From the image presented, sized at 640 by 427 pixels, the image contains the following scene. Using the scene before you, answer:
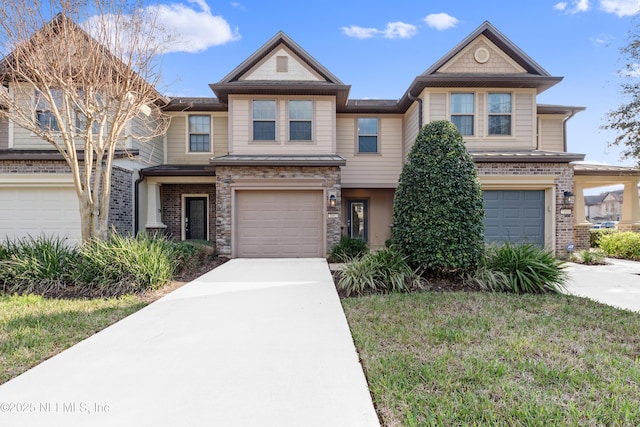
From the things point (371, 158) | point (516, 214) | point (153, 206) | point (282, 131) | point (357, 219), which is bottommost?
point (357, 219)

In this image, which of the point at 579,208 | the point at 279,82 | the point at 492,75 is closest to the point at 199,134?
the point at 279,82

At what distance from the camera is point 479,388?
2.54 metres

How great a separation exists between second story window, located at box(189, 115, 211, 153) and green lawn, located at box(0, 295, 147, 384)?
775 centimetres

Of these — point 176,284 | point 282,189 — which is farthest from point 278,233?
point 176,284

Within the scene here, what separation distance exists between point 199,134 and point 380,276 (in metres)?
9.40

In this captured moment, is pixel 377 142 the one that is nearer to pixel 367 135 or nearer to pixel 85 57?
pixel 367 135

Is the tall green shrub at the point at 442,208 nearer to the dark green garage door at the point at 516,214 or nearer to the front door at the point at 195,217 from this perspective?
the dark green garage door at the point at 516,214

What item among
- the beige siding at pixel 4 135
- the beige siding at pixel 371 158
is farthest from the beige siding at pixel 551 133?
the beige siding at pixel 4 135

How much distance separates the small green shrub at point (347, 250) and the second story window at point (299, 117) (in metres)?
3.64

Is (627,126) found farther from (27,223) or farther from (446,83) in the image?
(27,223)

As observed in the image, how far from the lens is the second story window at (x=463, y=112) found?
10195 mm

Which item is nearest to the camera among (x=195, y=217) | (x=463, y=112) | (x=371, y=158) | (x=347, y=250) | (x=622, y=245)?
(x=347, y=250)

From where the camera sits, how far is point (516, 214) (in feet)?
32.3

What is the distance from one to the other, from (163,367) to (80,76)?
21.9 feet
